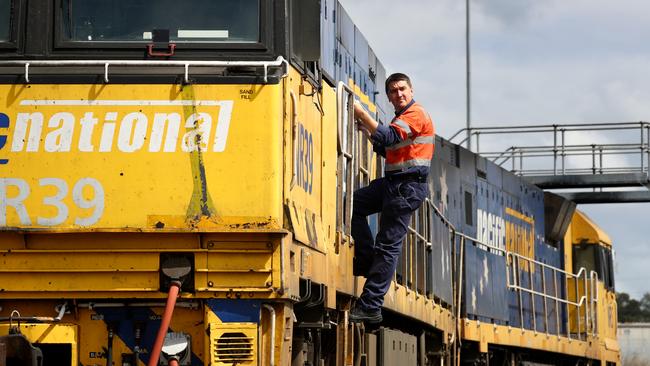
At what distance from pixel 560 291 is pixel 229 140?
1476 centimetres

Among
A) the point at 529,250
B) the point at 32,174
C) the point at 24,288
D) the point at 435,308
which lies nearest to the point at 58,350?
the point at 24,288

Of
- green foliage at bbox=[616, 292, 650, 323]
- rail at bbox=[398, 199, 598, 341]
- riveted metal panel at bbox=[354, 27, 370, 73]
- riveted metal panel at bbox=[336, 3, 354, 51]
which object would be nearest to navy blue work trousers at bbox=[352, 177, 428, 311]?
riveted metal panel at bbox=[336, 3, 354, 51]

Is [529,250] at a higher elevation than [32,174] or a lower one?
higher

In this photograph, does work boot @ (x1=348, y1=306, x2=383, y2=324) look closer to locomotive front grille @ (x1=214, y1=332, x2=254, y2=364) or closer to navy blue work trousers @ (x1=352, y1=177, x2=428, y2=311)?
navy blue work trousers @ (x1=352, y1=177, x2=428, y2=311)

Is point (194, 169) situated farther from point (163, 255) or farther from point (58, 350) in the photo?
point (58, 350)

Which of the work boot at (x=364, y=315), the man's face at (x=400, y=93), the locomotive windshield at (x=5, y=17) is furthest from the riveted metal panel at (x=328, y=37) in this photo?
the locomotive windshield at (x=5, y=17)

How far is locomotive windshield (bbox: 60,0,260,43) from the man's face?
2037mm

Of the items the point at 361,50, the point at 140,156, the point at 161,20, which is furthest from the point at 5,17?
the point at 361,50

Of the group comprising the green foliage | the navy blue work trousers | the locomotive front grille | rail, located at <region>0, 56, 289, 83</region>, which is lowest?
the locomotive front grille

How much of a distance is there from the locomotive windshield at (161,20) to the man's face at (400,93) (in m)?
2.04

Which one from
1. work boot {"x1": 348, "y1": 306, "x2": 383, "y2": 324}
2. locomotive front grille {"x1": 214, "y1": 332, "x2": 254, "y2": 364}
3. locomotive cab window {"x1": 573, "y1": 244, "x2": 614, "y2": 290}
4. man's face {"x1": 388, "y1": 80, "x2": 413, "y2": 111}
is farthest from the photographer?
locomotive cab window {"x1": 573, "y1": 244, "x2": 614, "y2": 290}

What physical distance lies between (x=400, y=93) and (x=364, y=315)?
1527mm

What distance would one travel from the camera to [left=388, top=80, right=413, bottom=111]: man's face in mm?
8836

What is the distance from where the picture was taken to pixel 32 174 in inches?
265
